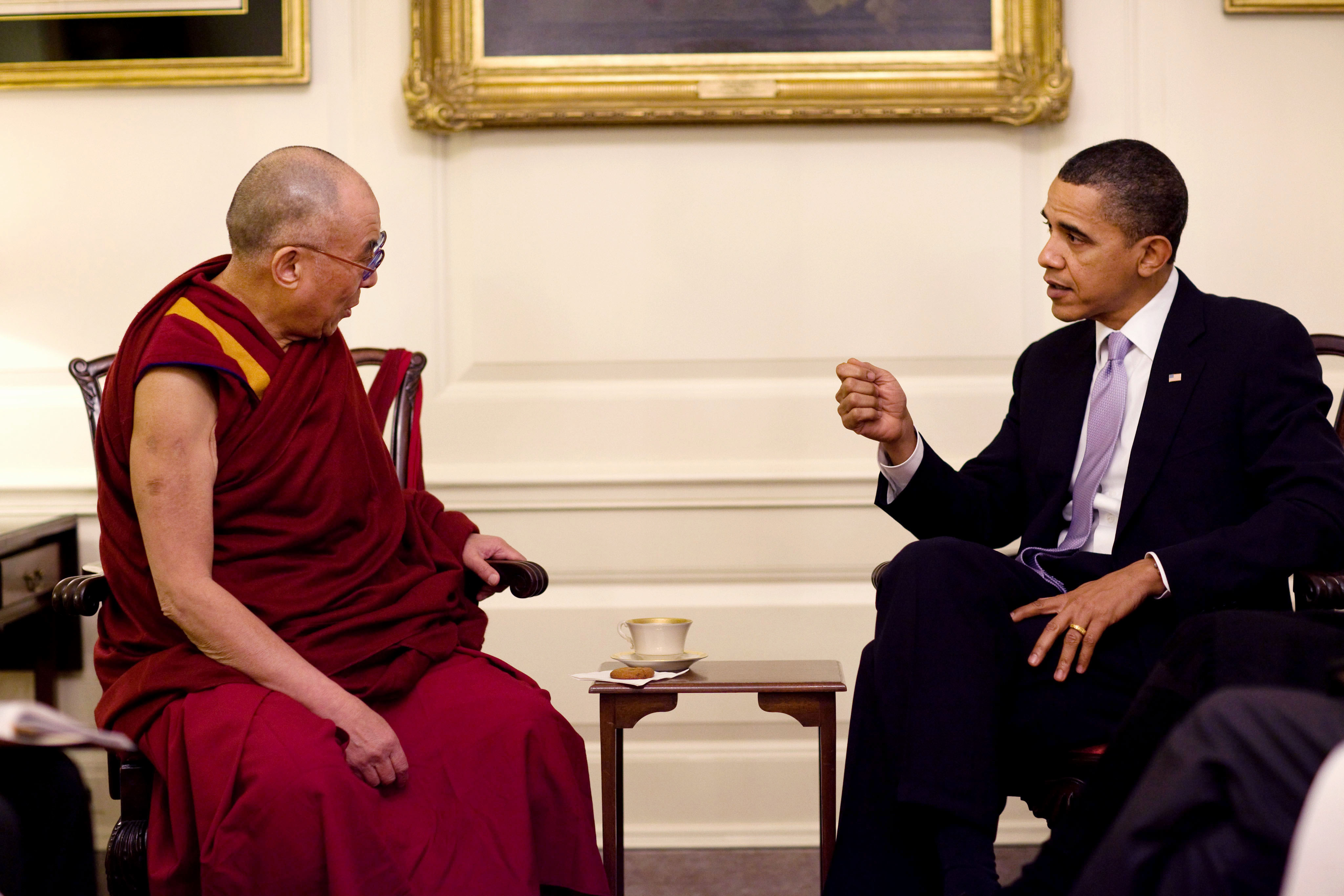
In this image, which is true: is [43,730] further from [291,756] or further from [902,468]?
[902,468]

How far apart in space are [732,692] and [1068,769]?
558 millimetres

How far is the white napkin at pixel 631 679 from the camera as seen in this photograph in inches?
81.6

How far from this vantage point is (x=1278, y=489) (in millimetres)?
2082

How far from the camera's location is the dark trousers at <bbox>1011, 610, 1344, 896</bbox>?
163cm

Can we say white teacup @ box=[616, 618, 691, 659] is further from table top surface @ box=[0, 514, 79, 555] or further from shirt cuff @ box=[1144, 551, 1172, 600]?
table top surface @ box=[0, 514, 79, 555]

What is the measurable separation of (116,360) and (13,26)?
171cm

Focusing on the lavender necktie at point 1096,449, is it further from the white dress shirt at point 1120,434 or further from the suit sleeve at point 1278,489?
the suit sleeve at point 1278,489

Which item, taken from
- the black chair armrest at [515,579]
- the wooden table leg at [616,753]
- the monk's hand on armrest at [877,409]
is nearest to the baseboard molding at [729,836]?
the wooden table leg at [616,753]

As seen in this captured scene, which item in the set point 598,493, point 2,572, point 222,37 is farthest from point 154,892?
point 222,37

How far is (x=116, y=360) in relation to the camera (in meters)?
1.92

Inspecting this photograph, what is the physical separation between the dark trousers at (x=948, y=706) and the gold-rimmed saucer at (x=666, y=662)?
1.06ft

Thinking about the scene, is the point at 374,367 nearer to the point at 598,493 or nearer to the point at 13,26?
the point at 598,493

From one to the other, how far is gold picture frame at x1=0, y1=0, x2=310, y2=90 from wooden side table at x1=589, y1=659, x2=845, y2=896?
6.18 ft

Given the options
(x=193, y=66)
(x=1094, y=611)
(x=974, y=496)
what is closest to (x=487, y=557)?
(x=974, y=496)
